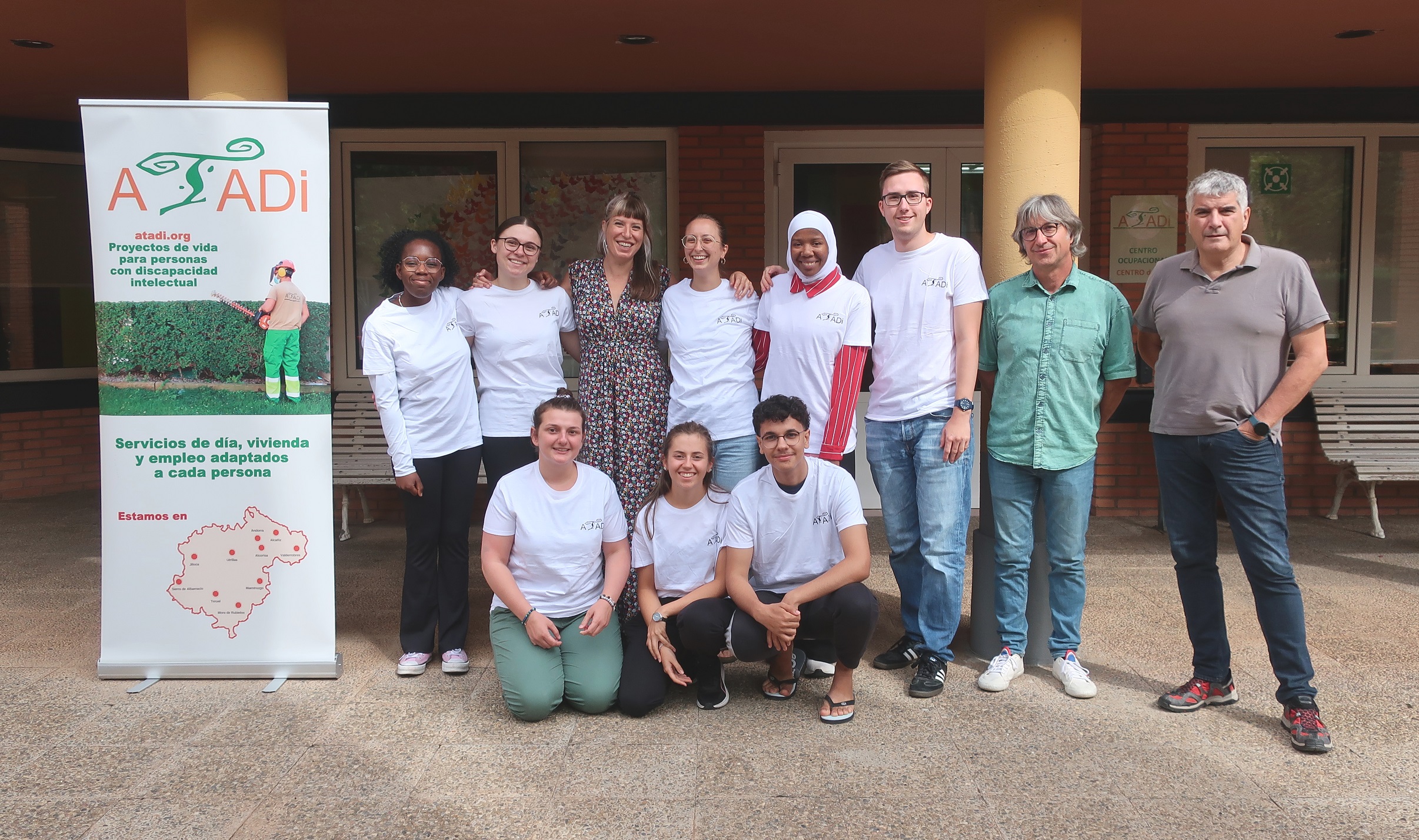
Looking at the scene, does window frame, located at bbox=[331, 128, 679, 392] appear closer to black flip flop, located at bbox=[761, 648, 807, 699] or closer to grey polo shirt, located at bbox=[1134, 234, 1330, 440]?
black flip flop, located at bbox=[761, 648, 807, 699]

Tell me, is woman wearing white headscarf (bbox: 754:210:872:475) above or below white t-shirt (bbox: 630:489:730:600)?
above

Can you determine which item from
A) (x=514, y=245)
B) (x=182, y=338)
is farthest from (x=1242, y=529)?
(x=182, y=338)

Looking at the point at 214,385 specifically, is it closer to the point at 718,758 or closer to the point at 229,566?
the point at 229,566

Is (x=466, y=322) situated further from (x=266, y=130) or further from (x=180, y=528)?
(x=180, y=528)

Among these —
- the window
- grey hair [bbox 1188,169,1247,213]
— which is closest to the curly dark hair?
grey hair [bbox 1188,169,1247,213]

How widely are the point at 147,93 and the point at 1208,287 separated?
6367 mm

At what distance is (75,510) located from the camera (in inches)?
277

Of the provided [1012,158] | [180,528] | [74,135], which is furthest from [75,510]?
[1012,158]

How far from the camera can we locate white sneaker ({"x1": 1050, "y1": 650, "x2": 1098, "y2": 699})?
3.55 m

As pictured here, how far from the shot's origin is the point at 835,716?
Result: 3.35m

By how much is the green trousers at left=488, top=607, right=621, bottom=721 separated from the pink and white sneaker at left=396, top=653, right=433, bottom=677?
473 millimetres

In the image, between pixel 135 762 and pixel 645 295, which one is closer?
pixel 135 762

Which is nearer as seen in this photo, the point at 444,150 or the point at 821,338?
the point at 821,338

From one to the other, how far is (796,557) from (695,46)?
328 centimetres
